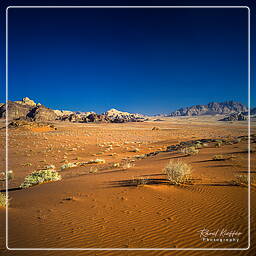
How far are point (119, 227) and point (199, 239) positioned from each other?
1.68m

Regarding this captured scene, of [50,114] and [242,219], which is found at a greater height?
[50,114]

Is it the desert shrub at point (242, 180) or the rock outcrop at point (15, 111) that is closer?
the desert shrub at point (242, 180)

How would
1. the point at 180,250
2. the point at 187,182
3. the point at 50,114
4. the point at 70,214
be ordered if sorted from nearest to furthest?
the point at 180,250 < the point at 70,214 < the point at 187,182 < the point at 50,114

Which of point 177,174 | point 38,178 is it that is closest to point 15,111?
point 38,178

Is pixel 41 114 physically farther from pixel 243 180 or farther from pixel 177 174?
pixel 243 180

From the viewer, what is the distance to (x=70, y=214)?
4645 mm

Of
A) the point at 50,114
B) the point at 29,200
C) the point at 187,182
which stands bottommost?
the point at 29,200

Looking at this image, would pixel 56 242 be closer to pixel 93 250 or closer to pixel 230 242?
pixel 93 250

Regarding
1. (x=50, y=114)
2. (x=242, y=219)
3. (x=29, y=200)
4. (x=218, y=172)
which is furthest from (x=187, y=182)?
(x=50, y=114)

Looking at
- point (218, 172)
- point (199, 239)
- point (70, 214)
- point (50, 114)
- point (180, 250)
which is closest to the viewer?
point (180, 250)

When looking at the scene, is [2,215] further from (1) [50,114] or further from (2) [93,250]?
(1) [50,114]

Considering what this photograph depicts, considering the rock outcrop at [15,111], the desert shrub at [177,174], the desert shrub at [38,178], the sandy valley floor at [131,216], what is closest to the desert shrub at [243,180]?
the sandy valley floor at [131,216]

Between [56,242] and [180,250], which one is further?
[56,242]

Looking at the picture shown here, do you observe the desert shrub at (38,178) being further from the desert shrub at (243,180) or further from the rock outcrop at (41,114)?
the rock outcrop at (41,114)
